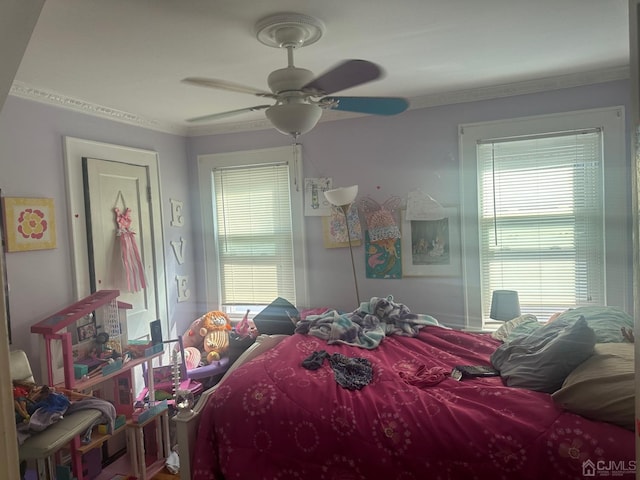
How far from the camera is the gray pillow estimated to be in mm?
1793

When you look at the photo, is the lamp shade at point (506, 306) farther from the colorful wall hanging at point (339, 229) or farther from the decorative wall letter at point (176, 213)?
the decorative wall letter at point (176, 213)

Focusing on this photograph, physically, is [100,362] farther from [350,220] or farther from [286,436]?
[350,220]

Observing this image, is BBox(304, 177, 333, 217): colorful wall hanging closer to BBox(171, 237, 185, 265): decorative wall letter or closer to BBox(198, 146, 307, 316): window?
BBox(198, 146, 307, 316): window

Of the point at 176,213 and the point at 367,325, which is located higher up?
the point at 176,213

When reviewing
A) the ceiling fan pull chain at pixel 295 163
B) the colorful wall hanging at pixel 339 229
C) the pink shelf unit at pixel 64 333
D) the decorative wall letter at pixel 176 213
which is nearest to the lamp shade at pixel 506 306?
the colorful wall hanging at pixel 339 229

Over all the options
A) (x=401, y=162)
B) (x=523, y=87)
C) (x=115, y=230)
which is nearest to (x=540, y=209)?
(x=523, y=87)

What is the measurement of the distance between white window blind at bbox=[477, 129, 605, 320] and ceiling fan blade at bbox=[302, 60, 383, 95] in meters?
1.76

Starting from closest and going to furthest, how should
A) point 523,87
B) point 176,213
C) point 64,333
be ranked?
point 64,333 < point 523,87 < point 176,213

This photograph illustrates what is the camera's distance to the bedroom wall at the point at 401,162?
310cm

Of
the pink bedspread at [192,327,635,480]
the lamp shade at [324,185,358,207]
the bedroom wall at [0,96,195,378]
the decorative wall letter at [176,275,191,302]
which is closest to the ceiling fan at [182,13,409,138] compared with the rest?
the lamp shade at [324,185,358,207]

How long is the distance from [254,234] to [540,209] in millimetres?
2355

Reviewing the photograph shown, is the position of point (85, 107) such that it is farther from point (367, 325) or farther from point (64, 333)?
point (367, 325)

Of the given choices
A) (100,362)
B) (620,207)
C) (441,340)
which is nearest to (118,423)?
(100,362)

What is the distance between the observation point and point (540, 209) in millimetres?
3094
